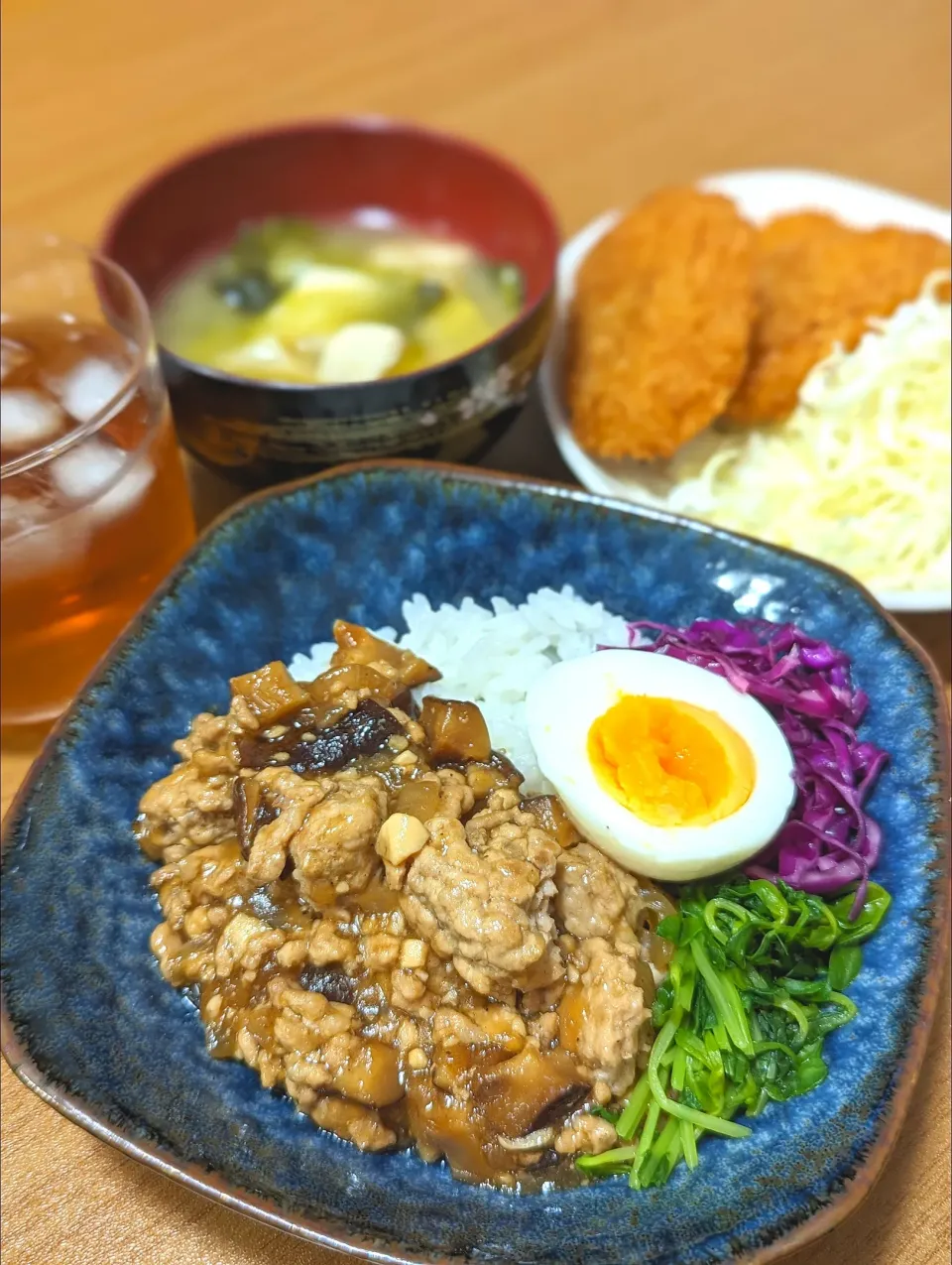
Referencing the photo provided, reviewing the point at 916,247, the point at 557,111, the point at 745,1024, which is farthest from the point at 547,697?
the point at 557,111

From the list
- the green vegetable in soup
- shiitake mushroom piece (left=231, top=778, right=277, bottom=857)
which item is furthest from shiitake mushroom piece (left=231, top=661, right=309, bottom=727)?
the green vegetable in soup

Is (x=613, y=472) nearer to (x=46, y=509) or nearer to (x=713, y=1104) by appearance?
(x=46, y=509)

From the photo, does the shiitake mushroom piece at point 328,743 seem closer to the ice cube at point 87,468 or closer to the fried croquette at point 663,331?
the ice cube at point 87,468

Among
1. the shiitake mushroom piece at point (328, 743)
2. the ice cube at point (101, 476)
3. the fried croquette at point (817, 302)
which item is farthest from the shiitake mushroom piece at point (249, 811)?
the fried croquette at point (817, 302)

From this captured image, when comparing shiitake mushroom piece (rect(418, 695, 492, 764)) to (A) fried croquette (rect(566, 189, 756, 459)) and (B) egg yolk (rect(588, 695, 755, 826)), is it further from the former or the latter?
(A) fried croquette (rect(566, 189, 756, 459))

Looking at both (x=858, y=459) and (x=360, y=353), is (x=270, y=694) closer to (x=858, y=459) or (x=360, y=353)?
(x=360, y=353)
